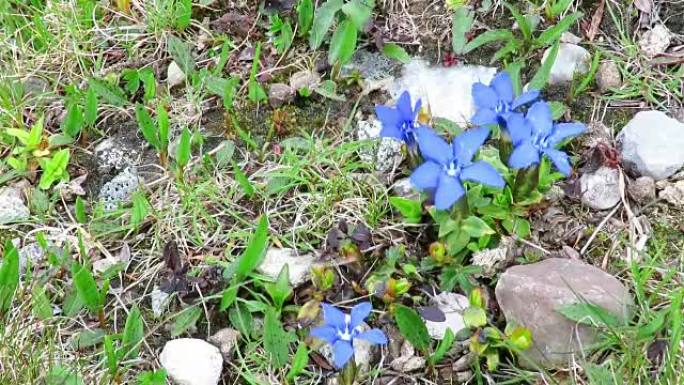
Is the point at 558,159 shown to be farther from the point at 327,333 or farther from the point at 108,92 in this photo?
the point at 108,92

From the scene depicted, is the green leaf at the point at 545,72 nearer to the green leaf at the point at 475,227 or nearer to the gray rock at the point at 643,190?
the gray rock at the point at 643,190

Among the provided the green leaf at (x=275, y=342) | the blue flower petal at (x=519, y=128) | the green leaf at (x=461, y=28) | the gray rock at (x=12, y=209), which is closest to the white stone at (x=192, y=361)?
the green leaf at (x=275, y=342)

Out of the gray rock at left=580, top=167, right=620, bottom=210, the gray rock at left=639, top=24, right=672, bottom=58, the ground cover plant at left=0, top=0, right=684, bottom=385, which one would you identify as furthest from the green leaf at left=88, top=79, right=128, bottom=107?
the gray rock at left=639, top=24, right=672, bottom=58

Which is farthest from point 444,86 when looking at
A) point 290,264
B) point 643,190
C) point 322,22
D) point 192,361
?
point 192,361

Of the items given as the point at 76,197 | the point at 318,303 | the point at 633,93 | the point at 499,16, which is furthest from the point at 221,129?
the point at 633,93

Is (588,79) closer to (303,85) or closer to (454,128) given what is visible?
(454,128)

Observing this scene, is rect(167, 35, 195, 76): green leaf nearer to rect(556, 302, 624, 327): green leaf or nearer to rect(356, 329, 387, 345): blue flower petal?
rect(356, 329, 387, 345): blue flower petal
